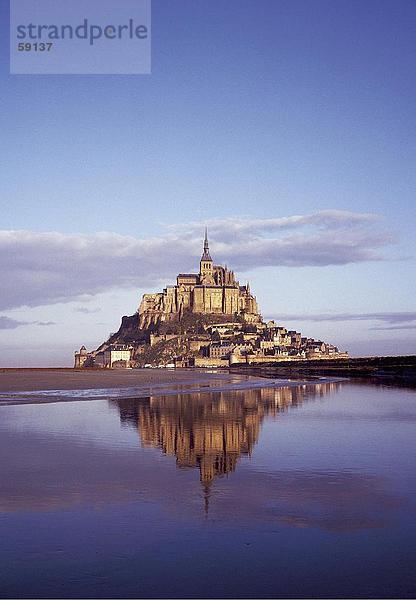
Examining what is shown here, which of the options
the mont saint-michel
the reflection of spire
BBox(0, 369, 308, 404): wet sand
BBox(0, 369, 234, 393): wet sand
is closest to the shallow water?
the reflection of spire

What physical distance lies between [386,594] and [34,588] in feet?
9.67

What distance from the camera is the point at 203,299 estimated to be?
7136 inches

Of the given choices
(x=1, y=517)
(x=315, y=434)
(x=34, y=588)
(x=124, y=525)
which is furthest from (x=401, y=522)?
(x=315, y=434)

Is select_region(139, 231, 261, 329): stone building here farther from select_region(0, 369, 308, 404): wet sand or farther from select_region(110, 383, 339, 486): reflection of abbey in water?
select_region(110, 383, 339, 486): reflection of abbey in water

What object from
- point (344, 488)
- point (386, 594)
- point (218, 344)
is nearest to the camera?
point (386, 594)

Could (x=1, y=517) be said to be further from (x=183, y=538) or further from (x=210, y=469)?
(x=210, y=469)

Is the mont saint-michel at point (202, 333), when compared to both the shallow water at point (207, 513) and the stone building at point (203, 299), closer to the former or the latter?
the stone building at point (203, 299)

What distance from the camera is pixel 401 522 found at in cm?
712

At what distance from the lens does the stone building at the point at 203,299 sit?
18150cm

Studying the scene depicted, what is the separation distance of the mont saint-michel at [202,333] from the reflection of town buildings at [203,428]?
127 m

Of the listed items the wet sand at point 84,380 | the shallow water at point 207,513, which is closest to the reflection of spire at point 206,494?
the shallow water at point 207,513

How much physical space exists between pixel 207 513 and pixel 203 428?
26.1ft

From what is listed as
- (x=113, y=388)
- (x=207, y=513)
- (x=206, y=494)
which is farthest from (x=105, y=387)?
(x=207, y=513)

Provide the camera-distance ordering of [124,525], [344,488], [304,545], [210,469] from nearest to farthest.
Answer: [304,545] → [124,525] → [344,488] → [210,469]
